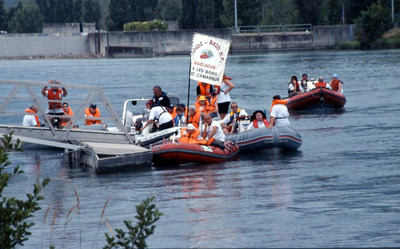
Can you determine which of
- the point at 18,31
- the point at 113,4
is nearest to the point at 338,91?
the point at 113,4

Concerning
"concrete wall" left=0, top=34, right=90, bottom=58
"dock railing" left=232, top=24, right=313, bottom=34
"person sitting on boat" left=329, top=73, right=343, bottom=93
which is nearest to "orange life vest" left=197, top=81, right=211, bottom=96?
"person sitting on boat" left=329, top=73, right=343, bottom=93

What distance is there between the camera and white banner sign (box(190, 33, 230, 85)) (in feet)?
69.6

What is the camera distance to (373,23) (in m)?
87.6

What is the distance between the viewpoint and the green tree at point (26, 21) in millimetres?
144500

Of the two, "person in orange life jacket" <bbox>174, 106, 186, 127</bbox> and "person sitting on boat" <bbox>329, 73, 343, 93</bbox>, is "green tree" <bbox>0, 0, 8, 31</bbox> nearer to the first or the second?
"person sitting on boat" <bbox>329, 73, 343, 93</bbox>

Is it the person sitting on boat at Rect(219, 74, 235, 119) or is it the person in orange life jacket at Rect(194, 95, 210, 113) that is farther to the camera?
the person sitting on boat at Rect(219, 74, 235, 119)

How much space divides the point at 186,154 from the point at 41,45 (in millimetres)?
94633

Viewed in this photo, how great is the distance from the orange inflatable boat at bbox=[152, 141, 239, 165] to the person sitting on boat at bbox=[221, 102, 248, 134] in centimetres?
190

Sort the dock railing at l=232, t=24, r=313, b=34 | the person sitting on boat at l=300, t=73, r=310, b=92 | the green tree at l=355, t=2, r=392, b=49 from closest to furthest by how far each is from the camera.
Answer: the person sitting on boat at l=300, t=73, r=310, b=92, the green tree at l=355, t=2, r=392, b=49, the dock railing at l=232, t=24, r=313, b=34

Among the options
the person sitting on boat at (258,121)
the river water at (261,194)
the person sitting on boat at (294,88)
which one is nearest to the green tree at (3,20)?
the person sitting on boat at (294,88)

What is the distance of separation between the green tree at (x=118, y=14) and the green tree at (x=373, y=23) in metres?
39.7

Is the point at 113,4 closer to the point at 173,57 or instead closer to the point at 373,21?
the point at 173,57

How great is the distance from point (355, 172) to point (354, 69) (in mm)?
45364

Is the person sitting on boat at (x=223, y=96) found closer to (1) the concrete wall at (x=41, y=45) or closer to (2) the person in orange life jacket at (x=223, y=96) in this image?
(2) the person in orange life jacket at (x=223, y=96)
